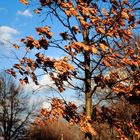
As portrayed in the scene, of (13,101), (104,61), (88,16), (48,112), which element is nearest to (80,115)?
(48,112)

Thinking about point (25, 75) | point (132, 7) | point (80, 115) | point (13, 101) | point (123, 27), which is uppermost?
point (13, 101)

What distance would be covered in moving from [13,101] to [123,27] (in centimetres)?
3337

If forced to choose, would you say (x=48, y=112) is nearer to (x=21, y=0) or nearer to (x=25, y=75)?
(x=25, y=75)

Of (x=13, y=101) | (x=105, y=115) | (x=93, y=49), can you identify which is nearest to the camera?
(x=93, y=49)

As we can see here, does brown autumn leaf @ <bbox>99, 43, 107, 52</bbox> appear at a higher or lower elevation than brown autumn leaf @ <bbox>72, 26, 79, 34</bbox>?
lower

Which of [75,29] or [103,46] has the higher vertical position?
[75,29]

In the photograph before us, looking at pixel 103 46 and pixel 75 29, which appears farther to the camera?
pixel 75 29

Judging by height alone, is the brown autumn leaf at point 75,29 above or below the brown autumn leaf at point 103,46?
above

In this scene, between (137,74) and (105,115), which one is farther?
(105,115)

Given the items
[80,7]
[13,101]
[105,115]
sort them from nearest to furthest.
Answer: [80,7], [105,115], [13,101]

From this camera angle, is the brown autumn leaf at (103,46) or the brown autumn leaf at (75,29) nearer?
the brown autumn leaf at (103,46)

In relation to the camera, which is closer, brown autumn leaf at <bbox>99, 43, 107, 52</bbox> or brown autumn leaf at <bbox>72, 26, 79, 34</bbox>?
brown autumn leaf at <bbox>99, 43, 107, 52</bbox>

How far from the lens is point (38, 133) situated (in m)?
47.5

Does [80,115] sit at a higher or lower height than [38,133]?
lower
